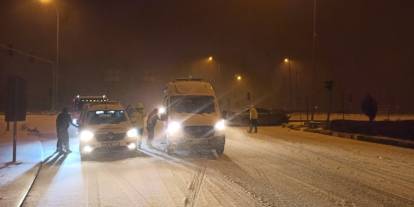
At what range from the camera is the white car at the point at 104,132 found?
1997 centimetres

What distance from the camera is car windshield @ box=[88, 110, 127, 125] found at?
2119 cm

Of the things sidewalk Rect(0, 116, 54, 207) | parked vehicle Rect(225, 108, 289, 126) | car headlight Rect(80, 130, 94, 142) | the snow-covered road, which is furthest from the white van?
A: parked vehicle Rect(225, 108, 289, 126)

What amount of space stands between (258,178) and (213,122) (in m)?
6.64

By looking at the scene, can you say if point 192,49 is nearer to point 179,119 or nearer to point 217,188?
point 179,119

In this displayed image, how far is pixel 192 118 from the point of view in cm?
2102

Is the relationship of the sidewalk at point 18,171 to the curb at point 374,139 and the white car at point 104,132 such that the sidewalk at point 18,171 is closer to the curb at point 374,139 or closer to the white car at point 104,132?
the white car at point 104,132

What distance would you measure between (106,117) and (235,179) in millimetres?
8522

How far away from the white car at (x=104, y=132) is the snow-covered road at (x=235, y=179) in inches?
19.6

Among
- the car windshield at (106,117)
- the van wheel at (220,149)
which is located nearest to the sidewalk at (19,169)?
the car windshield at (106,117)

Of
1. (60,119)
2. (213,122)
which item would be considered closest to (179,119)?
(213,122)

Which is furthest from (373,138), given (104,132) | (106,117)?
(104,132)

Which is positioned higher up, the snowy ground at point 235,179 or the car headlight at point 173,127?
the car headlight at point 173,127

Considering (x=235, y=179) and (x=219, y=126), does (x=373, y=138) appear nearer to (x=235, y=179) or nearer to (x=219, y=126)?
(x=219, y=126)

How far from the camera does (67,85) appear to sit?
7625 cm
